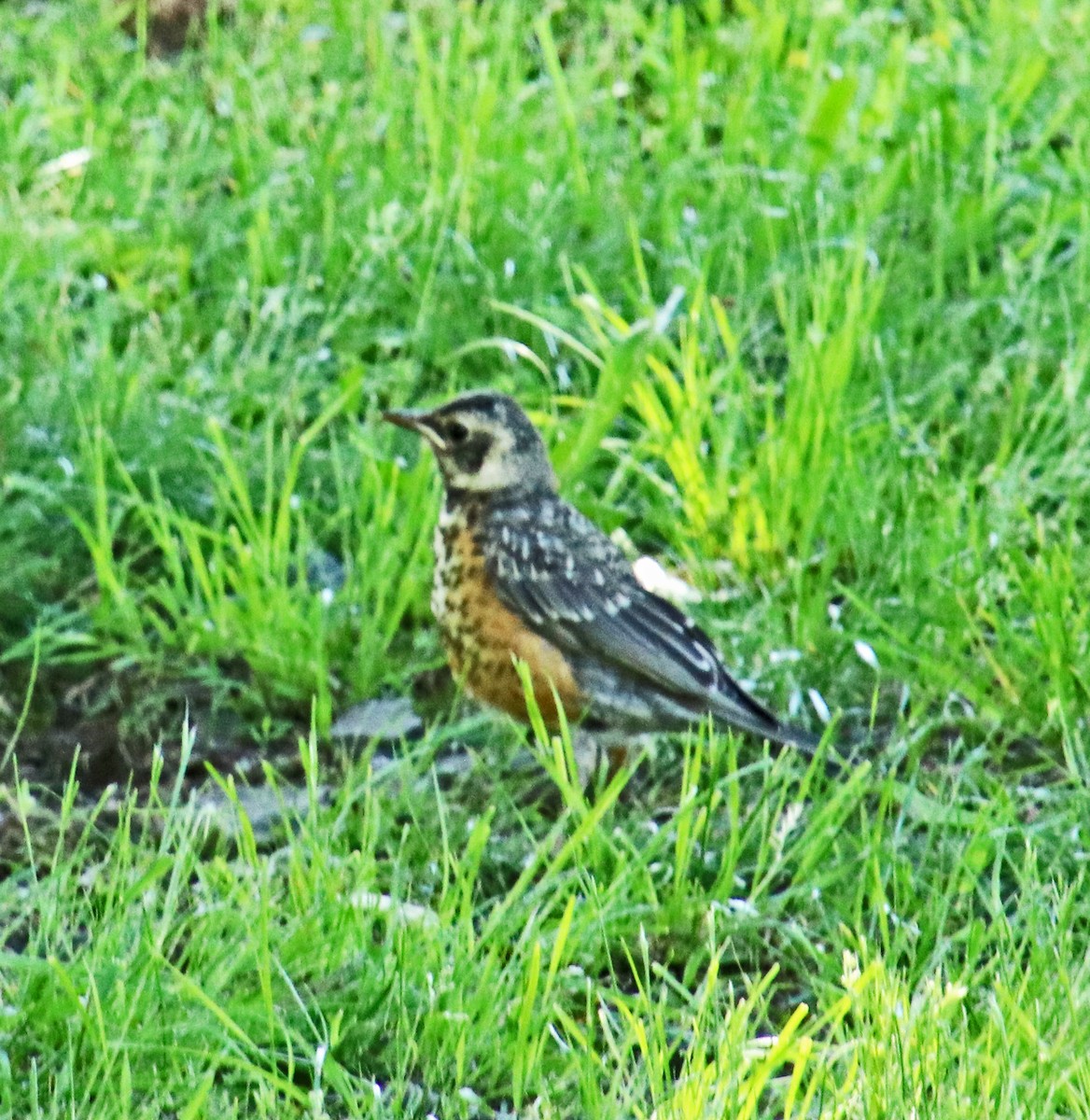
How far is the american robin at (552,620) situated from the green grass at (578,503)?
0.61ft

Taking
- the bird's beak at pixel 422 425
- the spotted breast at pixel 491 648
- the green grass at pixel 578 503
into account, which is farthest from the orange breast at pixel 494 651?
the bird's beak at pixel 422 425

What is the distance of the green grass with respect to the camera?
3.39m

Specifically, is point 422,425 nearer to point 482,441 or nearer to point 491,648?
point 482,441

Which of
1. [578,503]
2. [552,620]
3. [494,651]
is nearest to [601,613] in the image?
[552,620]

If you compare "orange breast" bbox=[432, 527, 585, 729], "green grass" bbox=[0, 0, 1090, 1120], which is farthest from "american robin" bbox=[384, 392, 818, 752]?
"green grass" bbox=[0, 0, 1090, 1120]

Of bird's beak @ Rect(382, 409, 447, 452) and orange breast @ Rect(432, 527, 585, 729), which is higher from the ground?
bird's beak @ Rect(382, 409, 447, 452)

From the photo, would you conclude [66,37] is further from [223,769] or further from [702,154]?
[223,769]

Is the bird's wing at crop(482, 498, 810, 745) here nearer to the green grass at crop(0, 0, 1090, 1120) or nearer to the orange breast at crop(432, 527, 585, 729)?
the orange breast at crop(432, 527, 585, 729)

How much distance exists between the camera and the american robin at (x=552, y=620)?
448cm

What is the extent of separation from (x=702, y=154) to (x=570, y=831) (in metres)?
2.99

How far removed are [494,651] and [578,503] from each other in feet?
3.21

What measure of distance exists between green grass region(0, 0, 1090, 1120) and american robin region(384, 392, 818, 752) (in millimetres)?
187

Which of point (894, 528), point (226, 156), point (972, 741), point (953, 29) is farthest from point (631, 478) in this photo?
point (953, 29)

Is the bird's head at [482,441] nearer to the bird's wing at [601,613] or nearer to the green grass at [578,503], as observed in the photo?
the bird's wing at [601,613]
